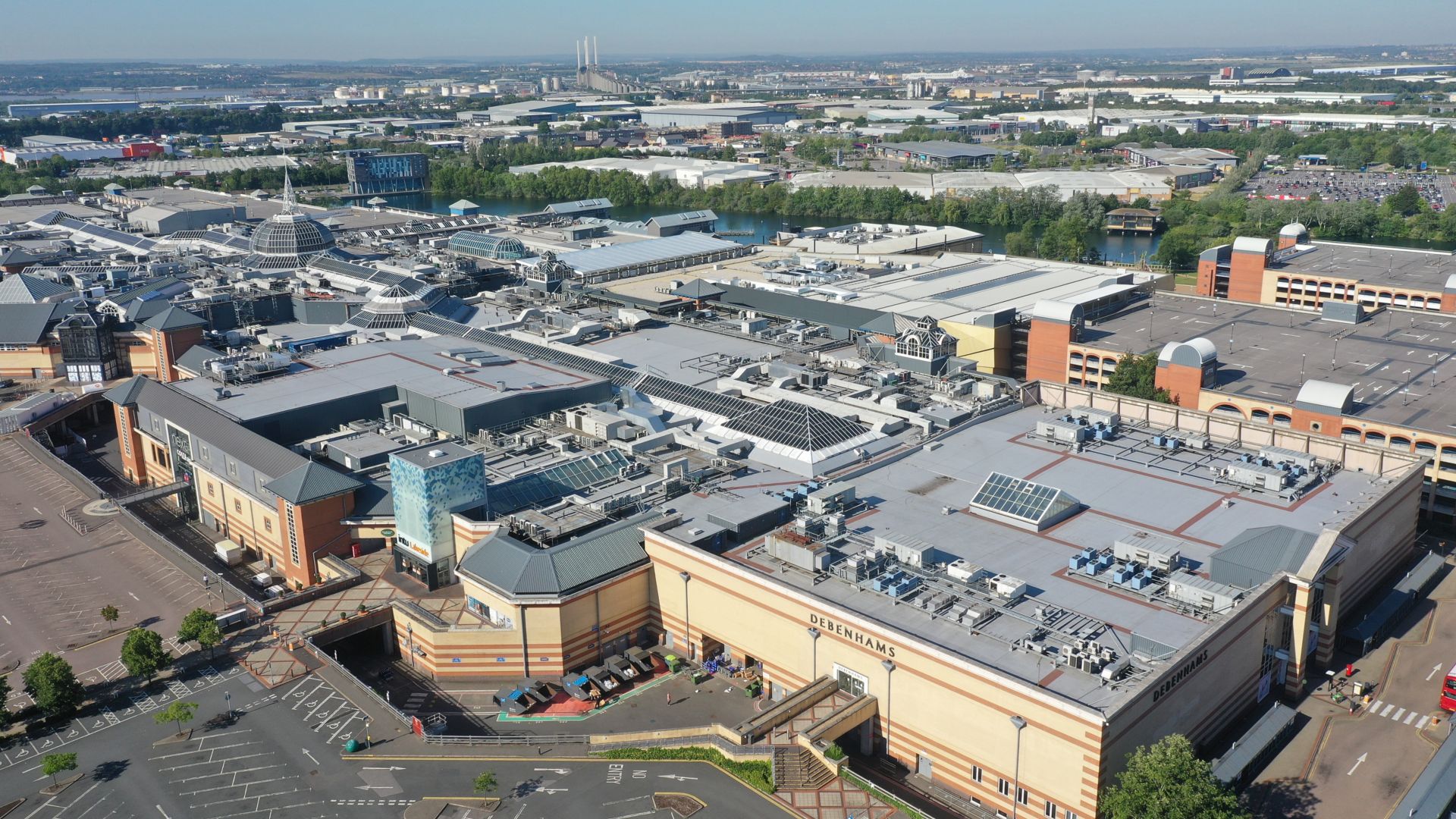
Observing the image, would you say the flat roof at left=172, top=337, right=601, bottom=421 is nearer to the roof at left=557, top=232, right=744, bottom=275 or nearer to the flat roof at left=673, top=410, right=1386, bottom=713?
A: the flat roof at left=673, top=410, right=1386, bottom=713

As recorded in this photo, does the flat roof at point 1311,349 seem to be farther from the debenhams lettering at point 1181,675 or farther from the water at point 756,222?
the water at point 756,222

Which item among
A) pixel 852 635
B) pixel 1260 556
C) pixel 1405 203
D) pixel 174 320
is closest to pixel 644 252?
pixel 174 320

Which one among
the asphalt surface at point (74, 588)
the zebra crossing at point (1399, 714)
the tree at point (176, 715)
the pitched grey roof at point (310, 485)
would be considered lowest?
the zebra crossing at point (1399, 714)

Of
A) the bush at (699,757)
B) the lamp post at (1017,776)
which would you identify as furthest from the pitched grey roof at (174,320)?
the lamp post at (1017,776)

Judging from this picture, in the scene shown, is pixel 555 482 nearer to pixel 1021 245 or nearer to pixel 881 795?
pixel 881 795

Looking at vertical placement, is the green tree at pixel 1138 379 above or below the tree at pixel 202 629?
above

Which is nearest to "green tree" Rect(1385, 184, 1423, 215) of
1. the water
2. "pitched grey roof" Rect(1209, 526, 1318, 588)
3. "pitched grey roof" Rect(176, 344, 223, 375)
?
the water

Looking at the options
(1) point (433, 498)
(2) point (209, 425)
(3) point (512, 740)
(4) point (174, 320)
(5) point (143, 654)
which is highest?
(4) point (174, 320)
